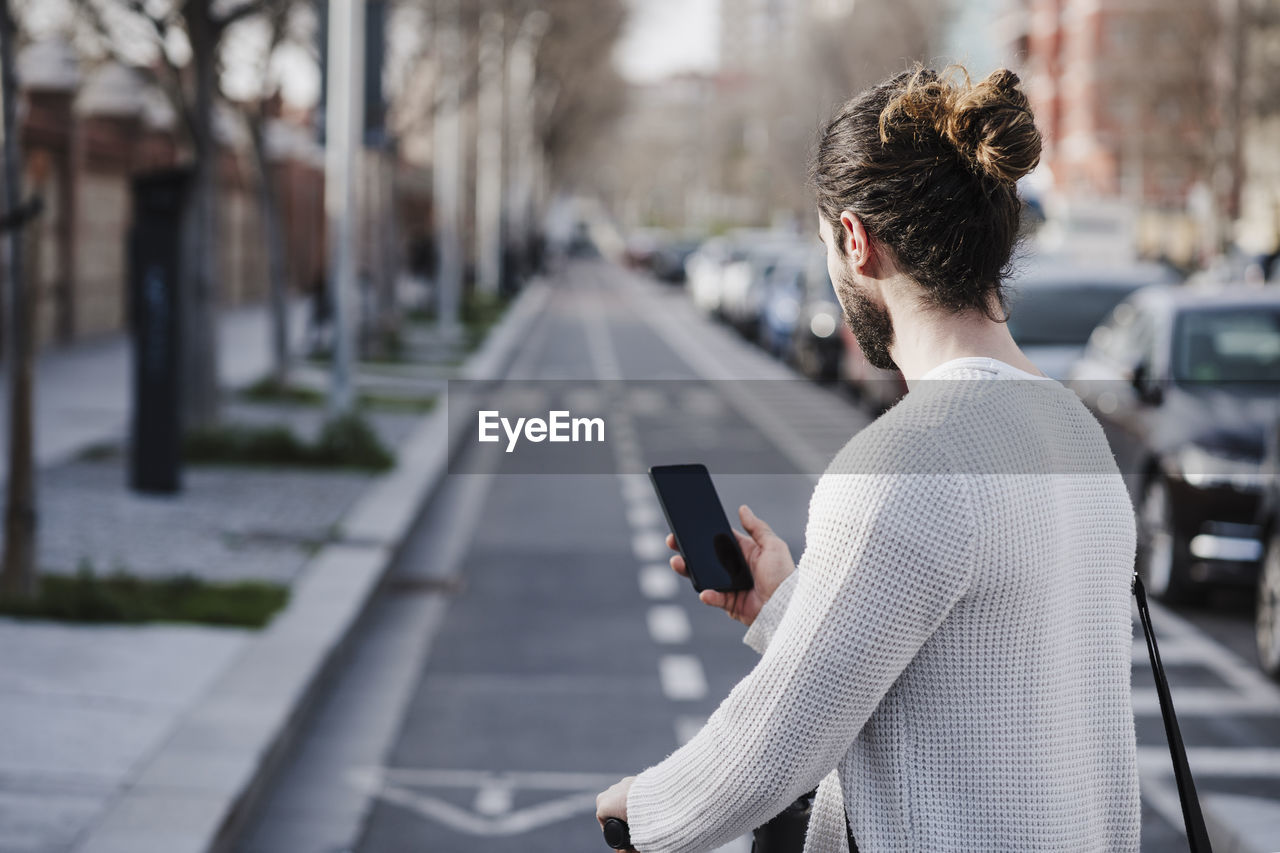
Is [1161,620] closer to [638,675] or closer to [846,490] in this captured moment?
[638,675]

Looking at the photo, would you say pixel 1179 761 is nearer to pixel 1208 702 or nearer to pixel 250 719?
pixel 250 719

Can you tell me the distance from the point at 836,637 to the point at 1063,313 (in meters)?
14.0

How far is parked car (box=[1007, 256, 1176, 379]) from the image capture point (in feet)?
48.9

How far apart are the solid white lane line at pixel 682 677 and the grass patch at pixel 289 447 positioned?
6.45m

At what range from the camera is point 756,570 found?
2.34 m

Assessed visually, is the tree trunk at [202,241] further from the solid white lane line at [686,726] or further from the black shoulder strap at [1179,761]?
the black shoulder strap at [1179,761]

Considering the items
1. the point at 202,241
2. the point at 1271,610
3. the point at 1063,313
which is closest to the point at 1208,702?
the point at 1271,610

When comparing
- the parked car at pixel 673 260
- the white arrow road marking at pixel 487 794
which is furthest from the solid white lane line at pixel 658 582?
the parked car at pixel 673 260

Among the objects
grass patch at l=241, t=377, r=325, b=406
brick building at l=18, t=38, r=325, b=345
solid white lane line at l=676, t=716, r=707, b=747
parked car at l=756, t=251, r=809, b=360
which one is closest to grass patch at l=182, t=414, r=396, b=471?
grass patch at l=241, t=377, r=325, b=406

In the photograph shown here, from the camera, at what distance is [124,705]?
6.66 meters

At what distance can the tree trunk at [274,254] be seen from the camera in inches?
755

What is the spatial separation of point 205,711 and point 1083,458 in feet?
16.4

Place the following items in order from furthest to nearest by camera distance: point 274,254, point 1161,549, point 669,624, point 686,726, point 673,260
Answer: point 673,260
point 274,254
point 1161,549
point 669,624
point 686,726

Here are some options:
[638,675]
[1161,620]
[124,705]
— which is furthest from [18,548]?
[1161,620]
